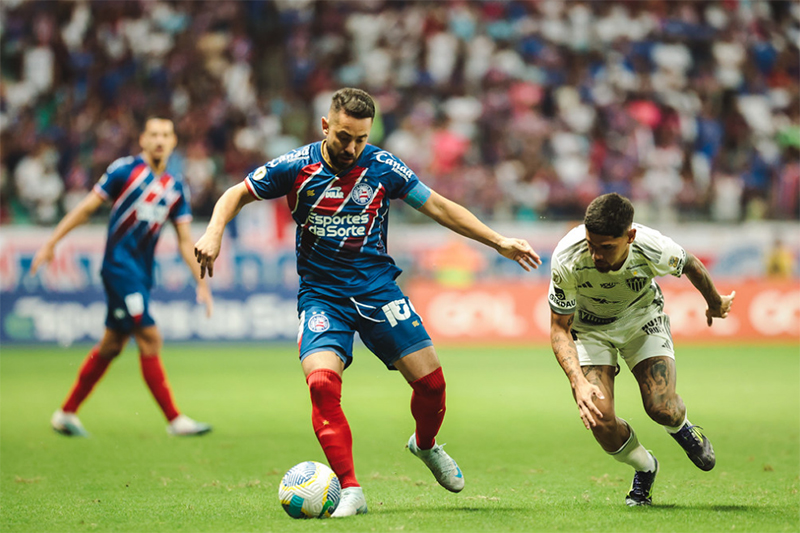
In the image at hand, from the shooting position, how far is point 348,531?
4.86 m

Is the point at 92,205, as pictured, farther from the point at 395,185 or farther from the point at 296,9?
the point at 296,9

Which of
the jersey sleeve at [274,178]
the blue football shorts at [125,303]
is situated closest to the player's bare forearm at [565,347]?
the jersey sleeve at [274,178]

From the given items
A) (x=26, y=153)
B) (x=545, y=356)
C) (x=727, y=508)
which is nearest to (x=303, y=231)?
(x=727, y=508)

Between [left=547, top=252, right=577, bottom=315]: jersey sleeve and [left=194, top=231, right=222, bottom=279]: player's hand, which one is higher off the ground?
[left=194, top=231, right=222, bottom=279]: player's hand

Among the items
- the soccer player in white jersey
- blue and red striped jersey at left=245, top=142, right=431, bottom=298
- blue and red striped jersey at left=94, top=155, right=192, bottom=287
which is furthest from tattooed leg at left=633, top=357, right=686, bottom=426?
blue and red striped jersey at left=94, top=155, right=192, bottom=287

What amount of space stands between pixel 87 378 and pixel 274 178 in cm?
415

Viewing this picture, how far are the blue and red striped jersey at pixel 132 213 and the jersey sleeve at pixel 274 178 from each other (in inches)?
136

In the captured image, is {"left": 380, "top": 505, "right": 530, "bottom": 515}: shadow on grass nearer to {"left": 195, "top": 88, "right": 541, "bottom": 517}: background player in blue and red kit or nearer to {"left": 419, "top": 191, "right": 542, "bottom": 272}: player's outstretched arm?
{"left": 195, "top": 88, "right": 541, "bottom": 517}: background player in blue and red kit

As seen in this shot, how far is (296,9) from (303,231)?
1854 centimetres

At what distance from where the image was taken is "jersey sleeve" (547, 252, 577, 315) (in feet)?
18.6

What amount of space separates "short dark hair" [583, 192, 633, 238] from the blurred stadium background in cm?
1247

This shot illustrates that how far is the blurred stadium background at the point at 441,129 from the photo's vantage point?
17.8 meters

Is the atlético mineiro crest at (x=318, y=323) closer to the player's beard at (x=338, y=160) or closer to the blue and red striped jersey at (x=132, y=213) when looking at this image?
the player's beard at (x=338, y=160)

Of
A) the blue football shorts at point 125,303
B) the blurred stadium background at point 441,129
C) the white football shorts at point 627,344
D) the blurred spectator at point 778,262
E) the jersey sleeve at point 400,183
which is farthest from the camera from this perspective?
the blurred spectator at point 778,262
